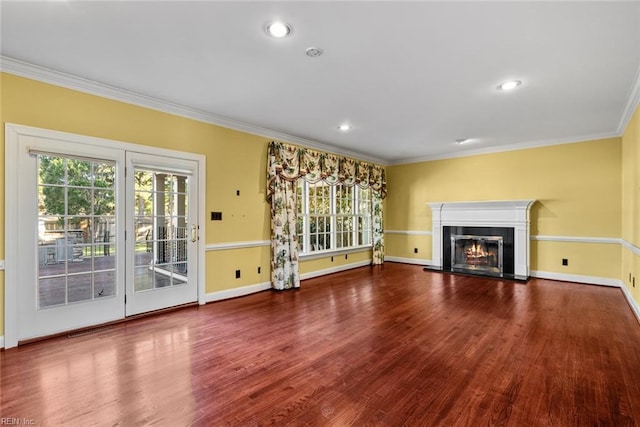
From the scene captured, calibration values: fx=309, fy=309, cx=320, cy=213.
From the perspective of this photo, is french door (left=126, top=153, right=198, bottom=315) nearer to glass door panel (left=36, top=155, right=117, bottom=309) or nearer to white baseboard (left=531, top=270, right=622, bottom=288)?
glass door panel (left=36, top=155, right=117, bottom=309)

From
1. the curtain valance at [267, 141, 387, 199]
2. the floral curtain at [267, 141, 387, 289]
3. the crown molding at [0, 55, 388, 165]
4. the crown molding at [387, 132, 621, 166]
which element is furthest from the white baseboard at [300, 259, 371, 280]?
the crown molding at [387, 132, 621, 166]

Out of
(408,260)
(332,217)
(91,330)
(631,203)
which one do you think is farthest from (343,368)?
(408,260)

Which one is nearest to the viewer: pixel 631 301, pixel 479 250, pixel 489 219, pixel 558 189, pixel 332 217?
pixel 631 301

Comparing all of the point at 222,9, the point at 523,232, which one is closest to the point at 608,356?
the point at 523,232

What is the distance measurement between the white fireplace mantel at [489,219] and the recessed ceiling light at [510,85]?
3100mm

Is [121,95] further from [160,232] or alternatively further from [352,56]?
[352,56]

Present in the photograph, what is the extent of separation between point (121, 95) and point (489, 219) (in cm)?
645

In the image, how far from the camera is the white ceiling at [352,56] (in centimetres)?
213

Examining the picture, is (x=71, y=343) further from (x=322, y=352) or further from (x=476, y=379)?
(x=476, y=379)

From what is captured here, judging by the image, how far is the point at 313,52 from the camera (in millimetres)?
2635

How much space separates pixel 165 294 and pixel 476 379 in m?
3.54

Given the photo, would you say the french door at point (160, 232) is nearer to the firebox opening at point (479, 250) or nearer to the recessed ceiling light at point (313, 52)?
the recessed ceiling light at point (313, 52)

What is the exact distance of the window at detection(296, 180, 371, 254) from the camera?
597 centimetres

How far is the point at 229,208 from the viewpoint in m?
4.60
